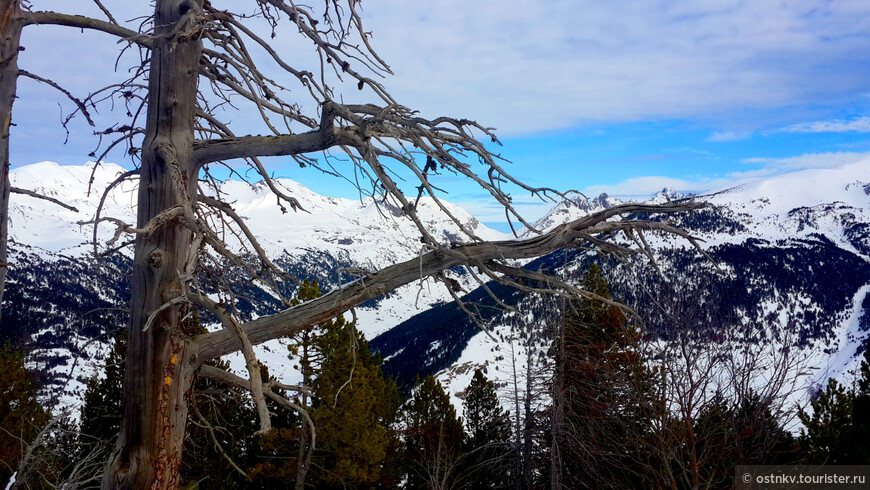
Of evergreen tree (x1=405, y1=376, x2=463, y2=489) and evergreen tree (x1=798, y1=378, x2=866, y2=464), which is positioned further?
evergreen tree (x1=405, y1=376, x2=463, y2=489)

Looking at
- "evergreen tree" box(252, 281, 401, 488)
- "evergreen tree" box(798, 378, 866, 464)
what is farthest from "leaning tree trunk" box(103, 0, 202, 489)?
"evergreen tree" box(798, 378, 866, 464)

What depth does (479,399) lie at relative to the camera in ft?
96.2

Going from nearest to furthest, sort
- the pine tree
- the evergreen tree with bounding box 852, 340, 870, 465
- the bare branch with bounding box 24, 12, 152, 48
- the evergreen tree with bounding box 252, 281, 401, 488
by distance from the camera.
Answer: the bare branch with bounding box 24, 12, 152, 48, the evergreen tree with bounding box 852, 340, 870, 465, the pine tree, the evergreen tree with bounding box 252, 281, 401, 488

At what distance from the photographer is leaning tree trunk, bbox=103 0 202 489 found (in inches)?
122

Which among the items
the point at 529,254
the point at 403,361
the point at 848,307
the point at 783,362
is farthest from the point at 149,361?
the point at 848,307

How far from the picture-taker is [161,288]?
3168 mm

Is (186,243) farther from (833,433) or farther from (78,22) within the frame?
(833,433)

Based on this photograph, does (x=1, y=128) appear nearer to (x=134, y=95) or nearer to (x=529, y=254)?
(x=134, y=95)

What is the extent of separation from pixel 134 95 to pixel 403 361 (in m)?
121

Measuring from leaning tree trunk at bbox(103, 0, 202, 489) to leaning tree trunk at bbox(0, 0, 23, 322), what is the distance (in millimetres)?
758

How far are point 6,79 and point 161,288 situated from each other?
1544mm

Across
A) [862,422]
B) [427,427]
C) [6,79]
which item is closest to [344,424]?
[427,427]

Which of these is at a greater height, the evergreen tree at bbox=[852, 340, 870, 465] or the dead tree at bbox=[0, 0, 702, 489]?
the dead tree at bbox=[0, 0, 702, 489]

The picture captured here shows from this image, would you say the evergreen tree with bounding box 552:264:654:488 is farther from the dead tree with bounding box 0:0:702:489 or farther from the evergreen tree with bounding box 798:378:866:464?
the evergreen tree with bounding box 798:378:866:464
